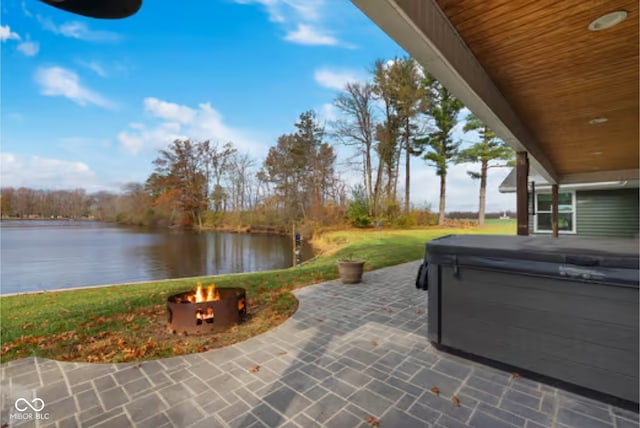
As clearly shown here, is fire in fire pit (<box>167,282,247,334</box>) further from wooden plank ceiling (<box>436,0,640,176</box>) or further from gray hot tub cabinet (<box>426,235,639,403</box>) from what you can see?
wooden plank ceiling (<box>436,0,640,176</box>)

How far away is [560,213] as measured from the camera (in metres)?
10.1

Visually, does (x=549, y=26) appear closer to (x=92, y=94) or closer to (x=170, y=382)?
(x=170, y=382)

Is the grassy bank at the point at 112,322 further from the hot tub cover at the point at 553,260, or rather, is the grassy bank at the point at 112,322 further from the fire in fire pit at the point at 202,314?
the hot tub cover at the point at 553,260

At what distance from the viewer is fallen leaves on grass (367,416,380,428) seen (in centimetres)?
168

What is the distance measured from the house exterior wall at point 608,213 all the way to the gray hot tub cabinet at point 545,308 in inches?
393

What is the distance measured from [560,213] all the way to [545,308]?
34.9 feet

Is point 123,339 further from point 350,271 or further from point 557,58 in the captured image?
point 557,58

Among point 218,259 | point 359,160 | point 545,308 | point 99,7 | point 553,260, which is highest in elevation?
point 359,160

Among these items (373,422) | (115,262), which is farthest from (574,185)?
(115,262)

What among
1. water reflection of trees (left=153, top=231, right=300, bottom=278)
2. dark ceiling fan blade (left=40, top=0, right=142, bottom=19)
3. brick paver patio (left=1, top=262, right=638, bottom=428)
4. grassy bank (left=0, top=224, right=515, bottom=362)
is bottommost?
water reflection of trees (left=153, top=231, right=300, bottom=278)

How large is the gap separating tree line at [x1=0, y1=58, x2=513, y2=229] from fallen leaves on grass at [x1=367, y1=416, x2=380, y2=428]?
15.7 m

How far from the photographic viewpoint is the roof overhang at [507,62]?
1.69 m

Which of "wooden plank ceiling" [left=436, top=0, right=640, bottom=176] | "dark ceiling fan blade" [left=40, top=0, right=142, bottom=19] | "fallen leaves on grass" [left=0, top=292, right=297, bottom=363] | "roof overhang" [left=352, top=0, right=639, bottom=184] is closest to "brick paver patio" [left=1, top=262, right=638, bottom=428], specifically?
"fallen leaves on grass" [left=0, top=292, right=297, bottom=363]

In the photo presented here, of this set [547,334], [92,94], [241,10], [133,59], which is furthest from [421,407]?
[92,94]
